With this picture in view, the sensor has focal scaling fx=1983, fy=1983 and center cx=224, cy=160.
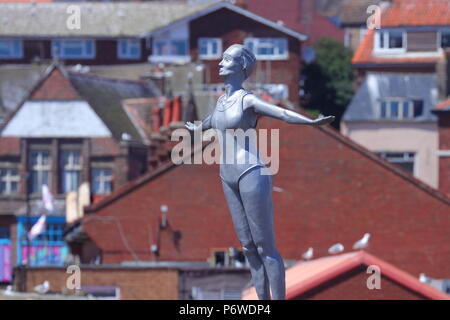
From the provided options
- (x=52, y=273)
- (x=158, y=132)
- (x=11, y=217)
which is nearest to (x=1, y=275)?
(x=11, y=217)

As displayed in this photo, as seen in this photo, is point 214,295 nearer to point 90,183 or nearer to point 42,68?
point 90,183

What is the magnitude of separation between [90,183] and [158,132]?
7.92 meters

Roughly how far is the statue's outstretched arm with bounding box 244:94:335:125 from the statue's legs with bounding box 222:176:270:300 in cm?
86

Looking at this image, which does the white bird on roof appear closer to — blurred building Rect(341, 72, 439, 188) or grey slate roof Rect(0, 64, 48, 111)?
grey slate roof Rect(0, 64, 48, 111)

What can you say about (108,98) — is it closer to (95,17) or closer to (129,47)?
(95,17)

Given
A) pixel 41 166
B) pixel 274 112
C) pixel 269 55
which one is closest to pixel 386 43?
pixel 269 55

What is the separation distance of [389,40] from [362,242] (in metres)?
41.1

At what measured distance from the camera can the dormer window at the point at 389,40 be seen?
101250 millimetres

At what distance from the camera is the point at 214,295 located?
59.8 m

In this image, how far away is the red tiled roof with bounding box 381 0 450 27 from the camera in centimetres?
9944

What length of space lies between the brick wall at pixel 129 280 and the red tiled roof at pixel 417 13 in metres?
40.0

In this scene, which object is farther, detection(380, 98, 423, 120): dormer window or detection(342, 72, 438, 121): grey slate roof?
detection(380, 98, 423, 120): dormer window

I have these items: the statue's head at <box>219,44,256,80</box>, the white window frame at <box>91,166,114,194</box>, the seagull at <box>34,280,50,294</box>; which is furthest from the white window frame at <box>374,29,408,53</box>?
the statue's head at <box>219,44,256,80</box>
